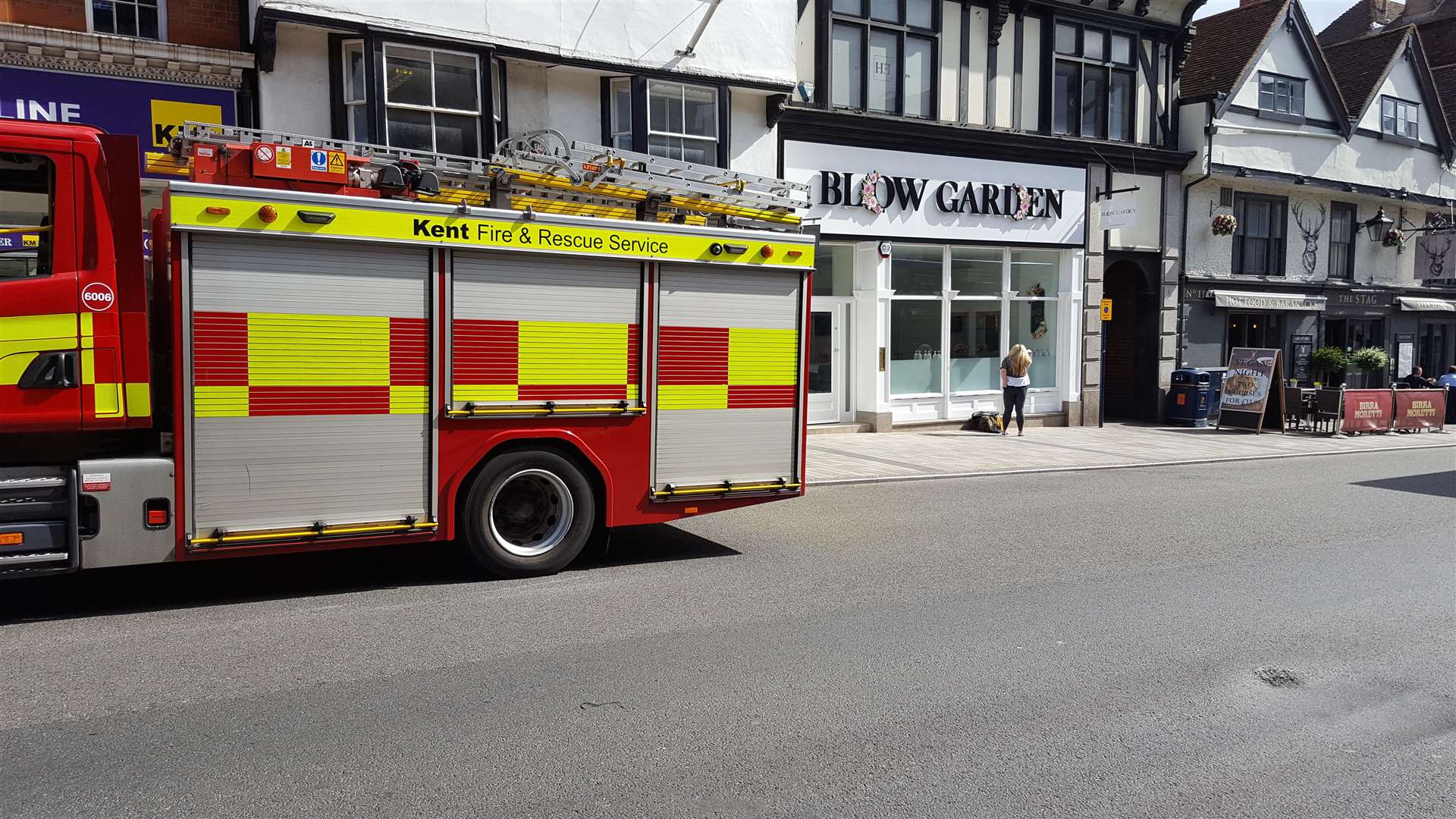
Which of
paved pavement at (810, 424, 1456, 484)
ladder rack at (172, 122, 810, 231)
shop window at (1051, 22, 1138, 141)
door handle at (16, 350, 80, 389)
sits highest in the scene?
shop window at (1051, 22, 1138, 141)

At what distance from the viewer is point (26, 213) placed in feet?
19.2

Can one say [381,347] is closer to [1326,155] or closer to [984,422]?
[984,422]

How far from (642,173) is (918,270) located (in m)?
11.7

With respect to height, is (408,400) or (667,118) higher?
(667,118)

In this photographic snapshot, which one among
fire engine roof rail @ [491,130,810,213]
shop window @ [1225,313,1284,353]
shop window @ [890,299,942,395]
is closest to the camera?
fire engine roof rail @ [491,130,810,213]

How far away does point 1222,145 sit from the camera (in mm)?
21922

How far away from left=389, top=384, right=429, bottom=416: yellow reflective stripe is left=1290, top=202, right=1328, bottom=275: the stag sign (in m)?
23.0

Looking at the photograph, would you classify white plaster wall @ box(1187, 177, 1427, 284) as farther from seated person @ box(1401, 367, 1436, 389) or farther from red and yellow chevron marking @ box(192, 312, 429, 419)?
red and yellow chevron marking @ box(192, 312, 429, 419)

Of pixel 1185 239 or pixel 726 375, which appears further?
pixel 1185 239

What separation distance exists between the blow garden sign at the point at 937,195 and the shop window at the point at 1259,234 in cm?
526

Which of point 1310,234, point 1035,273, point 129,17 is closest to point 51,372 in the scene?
point 129,17

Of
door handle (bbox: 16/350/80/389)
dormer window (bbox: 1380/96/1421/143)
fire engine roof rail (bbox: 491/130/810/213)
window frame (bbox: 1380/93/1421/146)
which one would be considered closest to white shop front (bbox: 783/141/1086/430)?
fire engine roof rail (bbox: 491/130/810/213)

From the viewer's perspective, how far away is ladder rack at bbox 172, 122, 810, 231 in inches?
285

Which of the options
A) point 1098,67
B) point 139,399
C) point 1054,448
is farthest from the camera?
point 1098,67
